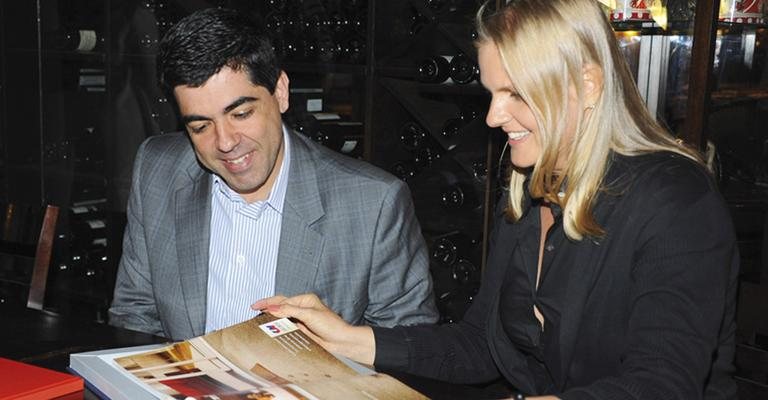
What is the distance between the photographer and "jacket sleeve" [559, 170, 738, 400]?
4.05ft

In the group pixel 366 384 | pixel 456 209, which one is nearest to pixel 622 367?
pixel 366 384

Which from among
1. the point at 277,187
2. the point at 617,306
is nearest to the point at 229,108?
the point at 277,187

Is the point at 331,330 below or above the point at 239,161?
below

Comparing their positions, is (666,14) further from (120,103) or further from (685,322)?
(120,103)

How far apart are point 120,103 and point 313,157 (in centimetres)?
288

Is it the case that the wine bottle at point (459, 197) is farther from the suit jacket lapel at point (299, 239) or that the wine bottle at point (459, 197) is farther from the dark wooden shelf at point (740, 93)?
the suit jacket lapel at point (299, 239)

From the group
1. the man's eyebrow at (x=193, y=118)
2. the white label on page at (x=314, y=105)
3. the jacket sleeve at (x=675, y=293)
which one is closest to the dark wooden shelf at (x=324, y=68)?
the white label on page at (x=314, y=105)

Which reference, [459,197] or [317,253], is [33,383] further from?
[459,197]

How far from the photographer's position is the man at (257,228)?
1.85 metres

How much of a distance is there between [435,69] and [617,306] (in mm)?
2051

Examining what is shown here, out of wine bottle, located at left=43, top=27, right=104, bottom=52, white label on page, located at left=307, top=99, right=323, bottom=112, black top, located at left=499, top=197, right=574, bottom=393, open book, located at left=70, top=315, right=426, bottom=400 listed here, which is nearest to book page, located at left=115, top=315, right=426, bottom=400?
open book, located at left=70, top=315, right=426, bottom=400

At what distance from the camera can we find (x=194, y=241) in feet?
6.51

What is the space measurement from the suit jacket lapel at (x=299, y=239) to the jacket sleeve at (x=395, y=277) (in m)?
0.14

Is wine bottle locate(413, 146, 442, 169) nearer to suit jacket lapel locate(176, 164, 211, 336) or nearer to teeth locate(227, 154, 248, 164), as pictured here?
suit jacket lapel locate(176, 164, 211, 336)
